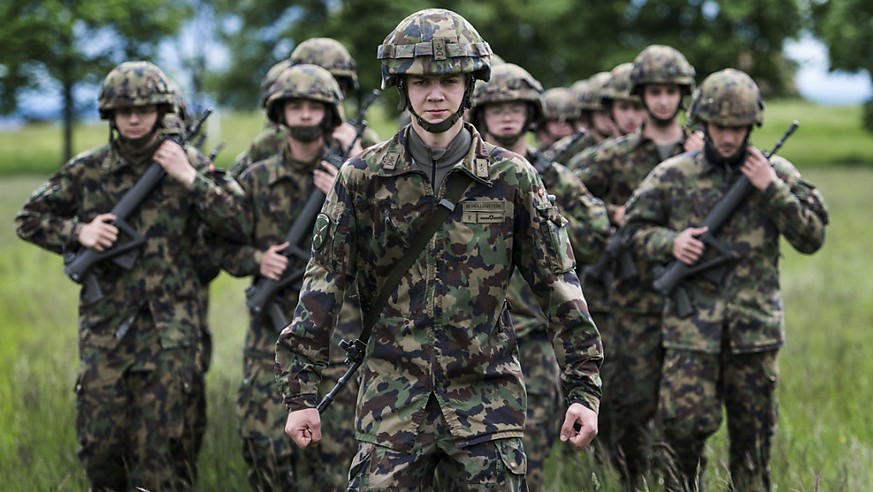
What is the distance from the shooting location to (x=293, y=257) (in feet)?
23.7

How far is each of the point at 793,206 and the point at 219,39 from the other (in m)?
57.3

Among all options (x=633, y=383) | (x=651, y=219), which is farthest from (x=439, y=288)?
(x=633, y=383)

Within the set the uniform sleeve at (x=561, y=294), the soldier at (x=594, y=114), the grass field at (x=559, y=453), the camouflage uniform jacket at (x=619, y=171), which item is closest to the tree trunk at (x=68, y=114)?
the grass field at (x=559, y=453)

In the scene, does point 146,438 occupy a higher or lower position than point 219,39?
lower

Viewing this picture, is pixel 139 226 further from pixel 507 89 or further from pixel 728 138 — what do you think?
pixel 728 138

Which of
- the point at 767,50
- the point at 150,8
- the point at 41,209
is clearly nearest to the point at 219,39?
the point at 150,8

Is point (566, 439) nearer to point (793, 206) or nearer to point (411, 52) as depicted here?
point (411, 52)

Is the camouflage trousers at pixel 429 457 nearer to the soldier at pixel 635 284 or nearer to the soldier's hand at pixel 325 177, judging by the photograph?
the soldier's hand at pixel 325 177

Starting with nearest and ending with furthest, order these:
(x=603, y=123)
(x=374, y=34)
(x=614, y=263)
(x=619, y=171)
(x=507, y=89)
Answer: (x=507, y=89)
(x=614, y=263)
(x=619, y=171)
(x=603, y=123)
(x=374, y=34)

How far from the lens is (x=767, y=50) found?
132 feet

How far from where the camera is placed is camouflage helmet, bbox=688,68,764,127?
702 cm

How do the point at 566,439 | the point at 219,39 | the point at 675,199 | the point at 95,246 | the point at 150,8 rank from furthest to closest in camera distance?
the point at 219,39 < the point at 150,8 < the point at 675,199 < the point at 95,246 < the point at 566,439

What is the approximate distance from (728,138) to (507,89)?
1.31 metres

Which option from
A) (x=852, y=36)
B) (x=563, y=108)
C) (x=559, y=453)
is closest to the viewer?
(x=559, y=453)
